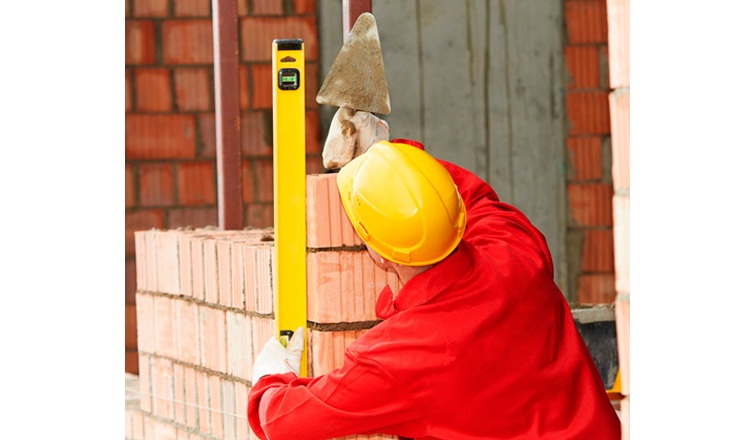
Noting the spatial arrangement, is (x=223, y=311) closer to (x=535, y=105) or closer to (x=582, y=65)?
(x=535, y=105)

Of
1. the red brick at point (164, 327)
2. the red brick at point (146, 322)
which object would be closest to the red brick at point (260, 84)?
the red brick at point (146, 322)

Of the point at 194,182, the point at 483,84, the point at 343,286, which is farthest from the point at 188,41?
the point at 343,286

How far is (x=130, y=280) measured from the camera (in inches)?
206

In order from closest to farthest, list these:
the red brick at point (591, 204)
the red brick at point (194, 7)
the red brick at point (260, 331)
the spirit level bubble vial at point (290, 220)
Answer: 1. the spirit level bubble vial at point (290, 220)
2. the red brick at point (260, 331)
3. the red brick at point (194, 7)
4. the red brick at point (591, 204)

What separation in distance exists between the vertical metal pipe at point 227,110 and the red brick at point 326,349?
119 centimetres

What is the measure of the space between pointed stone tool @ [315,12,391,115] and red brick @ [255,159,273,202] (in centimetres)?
265

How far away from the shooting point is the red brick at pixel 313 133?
4.92m

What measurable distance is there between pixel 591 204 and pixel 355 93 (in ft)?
10.3

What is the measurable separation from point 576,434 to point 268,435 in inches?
29.0

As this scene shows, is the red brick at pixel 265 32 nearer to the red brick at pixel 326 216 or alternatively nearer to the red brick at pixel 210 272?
the red brick at pixel 210 272

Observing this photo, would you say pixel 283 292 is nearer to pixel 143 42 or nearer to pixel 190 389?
pixel 190 389

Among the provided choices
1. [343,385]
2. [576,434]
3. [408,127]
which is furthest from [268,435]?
[408,127]

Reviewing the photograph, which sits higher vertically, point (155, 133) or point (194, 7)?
point (194, 7)

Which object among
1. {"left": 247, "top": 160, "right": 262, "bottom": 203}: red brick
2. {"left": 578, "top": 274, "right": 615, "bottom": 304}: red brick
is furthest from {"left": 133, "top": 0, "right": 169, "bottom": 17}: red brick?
{"left": 578, "top": 274, "right": 615, "bottom": 304}: red brick
